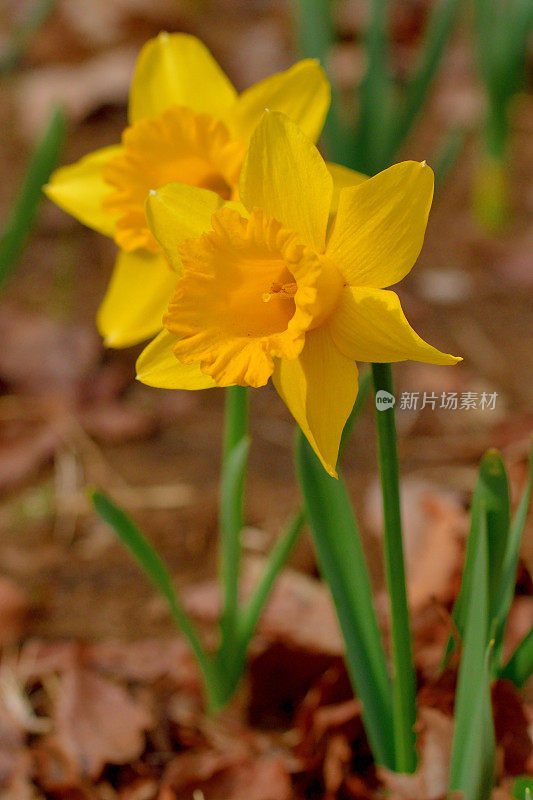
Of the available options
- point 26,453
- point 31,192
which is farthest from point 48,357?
point 31,192

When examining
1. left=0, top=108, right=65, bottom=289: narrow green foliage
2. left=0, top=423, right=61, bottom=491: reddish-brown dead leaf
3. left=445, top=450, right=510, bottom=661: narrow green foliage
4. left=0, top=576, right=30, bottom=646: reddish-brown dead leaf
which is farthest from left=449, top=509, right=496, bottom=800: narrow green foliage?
left=0, top=423, right=61, bottom=491: reddish-brown dead leaf

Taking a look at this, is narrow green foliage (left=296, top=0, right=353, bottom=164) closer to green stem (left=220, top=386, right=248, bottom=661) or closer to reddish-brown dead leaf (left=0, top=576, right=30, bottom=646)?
green stem (left=220, top=386, right=248, bottom=661)

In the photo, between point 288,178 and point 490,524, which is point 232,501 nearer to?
point 490,524

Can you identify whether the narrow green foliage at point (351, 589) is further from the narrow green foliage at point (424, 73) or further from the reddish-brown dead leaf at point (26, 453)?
the narrow green foliage at point (424, 73)

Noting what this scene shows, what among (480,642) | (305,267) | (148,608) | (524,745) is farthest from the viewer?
(148,608)

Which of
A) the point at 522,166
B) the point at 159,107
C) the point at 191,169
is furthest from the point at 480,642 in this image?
the point at 522,166

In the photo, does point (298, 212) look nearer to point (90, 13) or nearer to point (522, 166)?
point (522, 166)

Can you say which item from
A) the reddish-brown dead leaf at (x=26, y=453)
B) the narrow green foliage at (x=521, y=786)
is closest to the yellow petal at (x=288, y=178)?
the narrow green foliage at (x=521, y=786)
